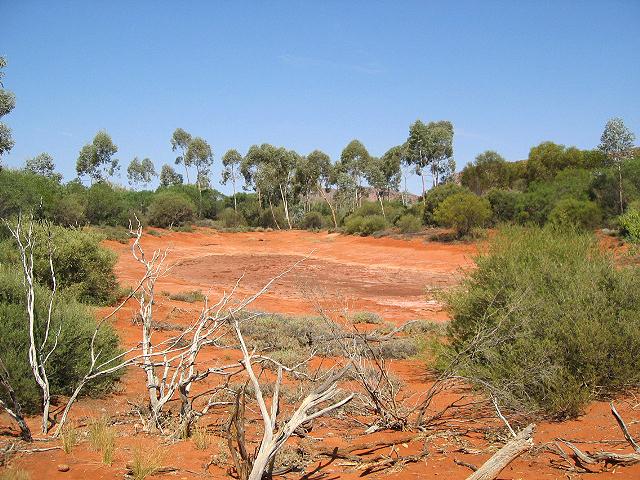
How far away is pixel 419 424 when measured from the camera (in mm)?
6043

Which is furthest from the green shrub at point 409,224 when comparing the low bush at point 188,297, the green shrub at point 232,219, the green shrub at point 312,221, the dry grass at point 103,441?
the dry grass at point 103,441

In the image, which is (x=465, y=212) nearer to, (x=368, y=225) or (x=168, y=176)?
(x=368, y=225)

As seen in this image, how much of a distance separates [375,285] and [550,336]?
17215 millimetres

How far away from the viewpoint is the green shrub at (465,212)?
38188 mm

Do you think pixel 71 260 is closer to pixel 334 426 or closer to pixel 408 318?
pixel 408 318

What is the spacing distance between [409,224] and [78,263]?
1355 inches

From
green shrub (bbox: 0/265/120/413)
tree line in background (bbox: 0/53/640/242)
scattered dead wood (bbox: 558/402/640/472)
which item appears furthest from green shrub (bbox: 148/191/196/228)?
scattered dead wood (bbox: 558/402/640/472)

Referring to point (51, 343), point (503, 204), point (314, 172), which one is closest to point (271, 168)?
point (314, 172)

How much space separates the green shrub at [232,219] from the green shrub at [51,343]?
53.7m

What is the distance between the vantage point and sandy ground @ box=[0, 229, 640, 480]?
485 centimetres

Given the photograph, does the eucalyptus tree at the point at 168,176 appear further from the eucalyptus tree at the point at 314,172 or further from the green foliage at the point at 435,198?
the green foliage at the point at 435,198

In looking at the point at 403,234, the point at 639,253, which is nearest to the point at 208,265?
the point at 403,234

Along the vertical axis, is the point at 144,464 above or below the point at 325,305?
above

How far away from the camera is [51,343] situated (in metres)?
6.95
